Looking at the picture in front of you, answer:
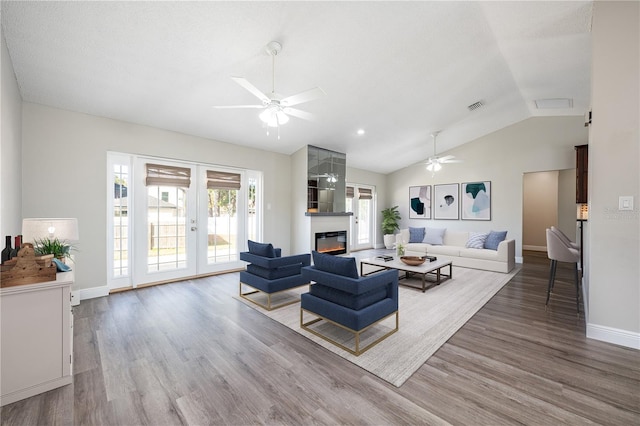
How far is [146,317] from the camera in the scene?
3252mm

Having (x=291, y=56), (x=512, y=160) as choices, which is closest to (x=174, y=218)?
(x=291, y=56)

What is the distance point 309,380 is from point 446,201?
24.0 ft

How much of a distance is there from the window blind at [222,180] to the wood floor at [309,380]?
2.75 metres

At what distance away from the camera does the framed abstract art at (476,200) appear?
727 centimetres

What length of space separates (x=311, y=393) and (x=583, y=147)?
6825 mm

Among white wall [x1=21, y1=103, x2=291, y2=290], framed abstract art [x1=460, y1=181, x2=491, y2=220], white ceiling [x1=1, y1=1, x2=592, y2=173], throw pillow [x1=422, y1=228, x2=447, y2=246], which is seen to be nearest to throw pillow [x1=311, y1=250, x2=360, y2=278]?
white ceiling [x1=1, y1=1, x2=592, y2=173]

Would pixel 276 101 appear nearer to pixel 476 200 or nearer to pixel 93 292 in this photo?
pixel 93 292

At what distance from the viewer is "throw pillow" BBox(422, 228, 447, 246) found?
6773 millimetres

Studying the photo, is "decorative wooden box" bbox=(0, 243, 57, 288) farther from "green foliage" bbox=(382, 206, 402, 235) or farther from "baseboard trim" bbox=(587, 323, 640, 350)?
"green foliage" bbox=(382, 206, 402, 235)

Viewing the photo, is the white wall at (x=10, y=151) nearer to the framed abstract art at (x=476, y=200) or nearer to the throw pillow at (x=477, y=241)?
the throw pillow at (x=477, y=241)

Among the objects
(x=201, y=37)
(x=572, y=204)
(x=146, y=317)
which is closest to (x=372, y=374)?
(x=146, y=317)

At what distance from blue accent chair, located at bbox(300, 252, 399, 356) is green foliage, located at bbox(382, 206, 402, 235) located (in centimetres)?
631

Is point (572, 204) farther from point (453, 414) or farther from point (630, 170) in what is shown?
point (453, 414)

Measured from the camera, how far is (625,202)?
8.38ft
